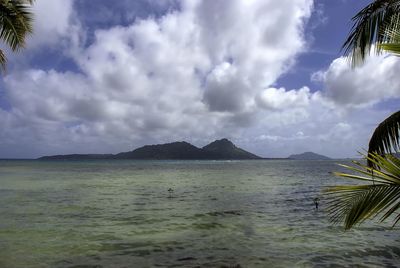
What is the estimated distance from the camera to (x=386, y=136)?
28.7 feet

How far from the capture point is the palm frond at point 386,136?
8.42 m

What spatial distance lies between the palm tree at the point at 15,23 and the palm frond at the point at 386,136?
522 inches

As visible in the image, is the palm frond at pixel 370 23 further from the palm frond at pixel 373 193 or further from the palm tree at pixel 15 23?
the palm tree at pixel 15 23

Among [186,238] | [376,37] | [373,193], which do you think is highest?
[376,37]

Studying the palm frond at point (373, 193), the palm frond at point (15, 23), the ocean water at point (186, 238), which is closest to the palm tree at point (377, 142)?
the palm frond at point (373, 193)

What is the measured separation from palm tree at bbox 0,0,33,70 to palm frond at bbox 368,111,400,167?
1327cm

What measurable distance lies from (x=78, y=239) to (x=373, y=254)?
40.6 ft

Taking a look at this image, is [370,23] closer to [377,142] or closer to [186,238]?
[377,142]

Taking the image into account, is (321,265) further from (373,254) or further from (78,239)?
(78,239)

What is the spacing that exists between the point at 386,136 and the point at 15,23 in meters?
13.8

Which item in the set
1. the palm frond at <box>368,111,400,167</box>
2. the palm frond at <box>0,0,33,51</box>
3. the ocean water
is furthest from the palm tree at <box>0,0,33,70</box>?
the palm frond at <box>368,111,400,167</box>

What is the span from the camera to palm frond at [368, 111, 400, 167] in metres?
8.42

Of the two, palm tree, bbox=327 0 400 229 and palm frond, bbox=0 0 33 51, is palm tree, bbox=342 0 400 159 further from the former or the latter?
palm frond, bbox=0 0 33 51

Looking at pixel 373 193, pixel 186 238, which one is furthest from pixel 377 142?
pixel 186 238
